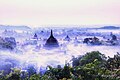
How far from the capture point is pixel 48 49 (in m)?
11.1

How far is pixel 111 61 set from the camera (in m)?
7.12

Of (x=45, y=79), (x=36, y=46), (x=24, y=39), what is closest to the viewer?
(x=45, y=79)

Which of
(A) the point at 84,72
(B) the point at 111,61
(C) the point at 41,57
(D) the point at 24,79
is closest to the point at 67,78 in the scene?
(A) the point at 84,72

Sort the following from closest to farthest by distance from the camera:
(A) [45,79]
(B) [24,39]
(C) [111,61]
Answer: (A) [45,79] → (C) [111,61] → (B) [24,39]

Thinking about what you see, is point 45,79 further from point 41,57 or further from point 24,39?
point 24,39

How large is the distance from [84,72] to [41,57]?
205 inches

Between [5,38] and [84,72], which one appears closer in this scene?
[84,72]

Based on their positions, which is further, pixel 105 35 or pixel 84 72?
pixel 105 35

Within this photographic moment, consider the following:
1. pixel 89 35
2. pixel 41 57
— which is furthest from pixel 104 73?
pixel 89 35

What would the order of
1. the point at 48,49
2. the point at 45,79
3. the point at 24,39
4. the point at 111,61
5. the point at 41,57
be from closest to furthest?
the point at 45,79 < the point at 111,61 < the point at 41,57 < the point at 48,49 < the point at 24,39

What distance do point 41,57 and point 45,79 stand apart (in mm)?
5271

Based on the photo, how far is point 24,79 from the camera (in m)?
5.30

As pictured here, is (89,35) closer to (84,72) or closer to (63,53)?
(63,53)

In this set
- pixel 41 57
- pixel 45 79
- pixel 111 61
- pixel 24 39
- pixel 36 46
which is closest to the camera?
pixel 45 79
